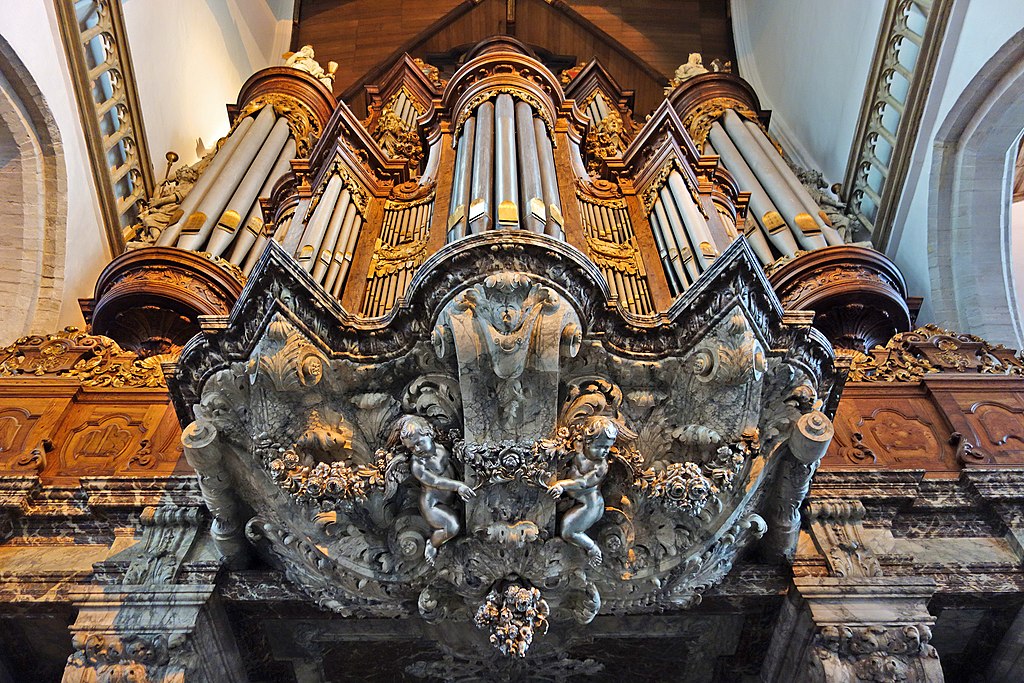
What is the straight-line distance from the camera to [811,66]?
36.1ft

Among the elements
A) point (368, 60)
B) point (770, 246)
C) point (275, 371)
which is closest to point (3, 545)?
point (275, 371)

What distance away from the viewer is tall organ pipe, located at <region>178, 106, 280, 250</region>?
7633 millimetres

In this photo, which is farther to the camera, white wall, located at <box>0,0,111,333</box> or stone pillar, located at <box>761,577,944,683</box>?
white wall, located at <box>0,0,111,333</box>

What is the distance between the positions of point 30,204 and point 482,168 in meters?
4.25

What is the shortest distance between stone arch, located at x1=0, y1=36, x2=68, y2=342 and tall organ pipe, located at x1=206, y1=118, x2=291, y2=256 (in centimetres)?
127

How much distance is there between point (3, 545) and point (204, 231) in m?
3.66

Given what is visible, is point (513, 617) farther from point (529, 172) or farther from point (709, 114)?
point (709, 114)

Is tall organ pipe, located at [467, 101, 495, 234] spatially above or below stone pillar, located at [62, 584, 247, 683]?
above

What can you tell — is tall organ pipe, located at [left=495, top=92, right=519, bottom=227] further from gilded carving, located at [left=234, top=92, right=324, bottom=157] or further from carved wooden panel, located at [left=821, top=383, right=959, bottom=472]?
gilded carving, located at [left=234, top=92, right=324, bottom=157]

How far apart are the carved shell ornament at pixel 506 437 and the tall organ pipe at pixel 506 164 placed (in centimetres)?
66

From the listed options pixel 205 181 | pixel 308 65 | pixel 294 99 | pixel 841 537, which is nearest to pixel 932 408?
pixel 841 537

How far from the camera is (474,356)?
3912 mm

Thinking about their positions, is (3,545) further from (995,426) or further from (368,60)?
(368,60)

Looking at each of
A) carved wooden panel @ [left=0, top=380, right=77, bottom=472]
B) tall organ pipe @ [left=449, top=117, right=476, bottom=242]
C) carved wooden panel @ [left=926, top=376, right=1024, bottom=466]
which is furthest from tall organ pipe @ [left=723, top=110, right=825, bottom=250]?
carved wooden panel @ [left=0, top=380, right=77, bottom=472]
